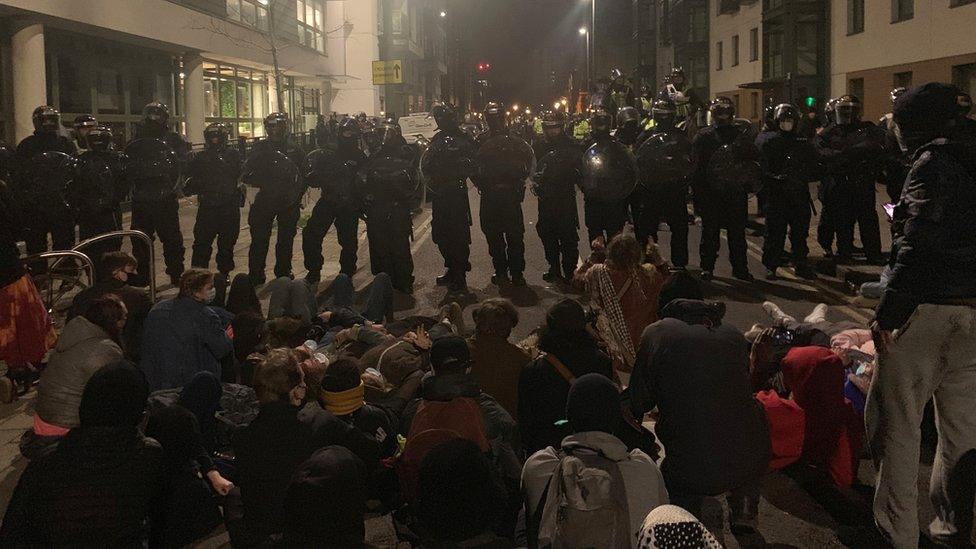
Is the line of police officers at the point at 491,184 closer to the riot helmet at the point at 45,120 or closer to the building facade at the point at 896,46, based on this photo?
the riot helmet at the point at 45,120

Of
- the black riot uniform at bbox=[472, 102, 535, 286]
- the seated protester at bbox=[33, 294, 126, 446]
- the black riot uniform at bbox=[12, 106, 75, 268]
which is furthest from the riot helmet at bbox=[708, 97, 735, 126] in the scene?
the seated protester at bbox=[33, 294, 126, 446]

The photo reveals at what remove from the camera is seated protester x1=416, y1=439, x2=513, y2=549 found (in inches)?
154

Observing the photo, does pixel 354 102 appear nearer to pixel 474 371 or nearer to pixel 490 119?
pixel 490 119

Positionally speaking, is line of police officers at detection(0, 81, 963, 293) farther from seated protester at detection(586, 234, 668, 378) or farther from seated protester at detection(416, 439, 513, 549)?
seated protester at detection(416, 439, 513, 549)

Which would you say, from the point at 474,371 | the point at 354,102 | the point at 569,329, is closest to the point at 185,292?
the point at 474,371

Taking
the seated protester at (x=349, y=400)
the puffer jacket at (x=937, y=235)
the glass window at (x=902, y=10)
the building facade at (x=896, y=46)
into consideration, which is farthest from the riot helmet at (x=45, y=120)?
the glass window at (x=902, y=10)

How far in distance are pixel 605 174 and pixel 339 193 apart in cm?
324

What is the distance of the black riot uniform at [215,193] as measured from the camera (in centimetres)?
1246

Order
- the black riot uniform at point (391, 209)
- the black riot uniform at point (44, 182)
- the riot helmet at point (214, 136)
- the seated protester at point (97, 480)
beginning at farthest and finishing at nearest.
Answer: the riot helmet at point (214, 136) < the black riot uniform at point (391, 209) < the black riot uniform at point (44, 182) < the seated protester at point (97, 480)

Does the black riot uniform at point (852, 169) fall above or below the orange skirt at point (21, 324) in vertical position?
above

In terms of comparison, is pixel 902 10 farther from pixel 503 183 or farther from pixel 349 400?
pixel 349 400

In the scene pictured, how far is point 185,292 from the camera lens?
6645 mm

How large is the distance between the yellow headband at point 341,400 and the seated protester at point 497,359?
938 millimetres

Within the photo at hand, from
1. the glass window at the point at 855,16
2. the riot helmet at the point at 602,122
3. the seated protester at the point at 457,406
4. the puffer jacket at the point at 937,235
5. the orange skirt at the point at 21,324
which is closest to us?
the puffer jacket at the point at 937,235
